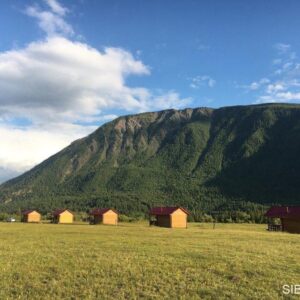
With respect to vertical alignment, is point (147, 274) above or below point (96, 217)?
below

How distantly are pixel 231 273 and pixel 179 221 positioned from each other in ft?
199

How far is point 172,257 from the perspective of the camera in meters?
21.0

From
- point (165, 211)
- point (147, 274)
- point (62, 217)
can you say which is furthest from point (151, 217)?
point (147, 274)

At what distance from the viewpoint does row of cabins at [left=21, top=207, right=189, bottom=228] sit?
77.2 m

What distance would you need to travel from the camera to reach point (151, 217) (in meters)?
89.6

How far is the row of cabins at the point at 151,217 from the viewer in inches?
3041

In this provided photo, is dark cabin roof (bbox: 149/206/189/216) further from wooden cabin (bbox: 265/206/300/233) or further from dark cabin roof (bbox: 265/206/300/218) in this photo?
wooden cabin (bbox: 265/206/300/233)

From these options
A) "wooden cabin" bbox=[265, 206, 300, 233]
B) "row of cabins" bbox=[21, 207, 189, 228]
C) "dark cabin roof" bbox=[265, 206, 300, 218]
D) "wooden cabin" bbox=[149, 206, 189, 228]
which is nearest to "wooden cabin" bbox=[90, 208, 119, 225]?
"row of cabins" bbox=[21, 207, 189, 228]

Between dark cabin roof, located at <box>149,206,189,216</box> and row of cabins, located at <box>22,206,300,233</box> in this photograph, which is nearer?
A: row of cabins, located at <box>22,206,300,233</box>

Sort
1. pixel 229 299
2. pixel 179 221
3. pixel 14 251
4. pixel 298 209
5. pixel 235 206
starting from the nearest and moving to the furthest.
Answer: pixel 229 299, pixel 14 251, pixel 298 209, pixel 179 221, pixel 235 206

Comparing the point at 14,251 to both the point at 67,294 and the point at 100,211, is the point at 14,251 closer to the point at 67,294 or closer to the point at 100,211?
the point at 67,294

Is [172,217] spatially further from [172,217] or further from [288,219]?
[288,219]

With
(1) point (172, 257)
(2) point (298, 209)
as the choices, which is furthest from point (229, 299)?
(2) point (298, 209)

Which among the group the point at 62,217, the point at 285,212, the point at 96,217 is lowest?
the point at 62,217
